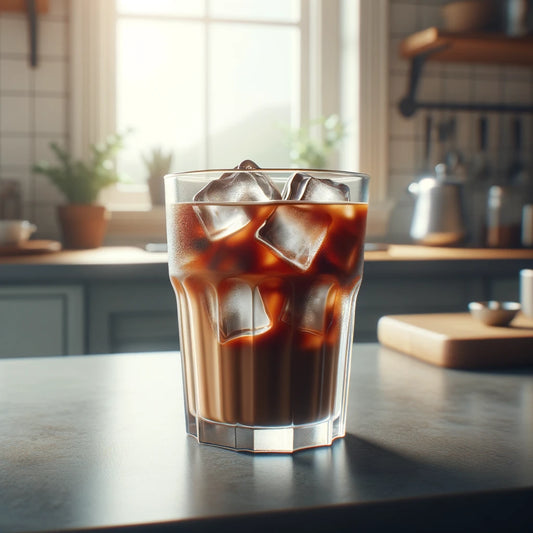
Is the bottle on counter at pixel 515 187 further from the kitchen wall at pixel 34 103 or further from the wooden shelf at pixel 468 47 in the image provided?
the kitchen wall at pixel 34 103

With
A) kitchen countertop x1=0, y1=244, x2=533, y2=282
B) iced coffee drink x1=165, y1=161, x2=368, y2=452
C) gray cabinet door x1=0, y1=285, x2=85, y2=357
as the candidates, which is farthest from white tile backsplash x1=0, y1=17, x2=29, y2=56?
iced coffee drink x1=165, y1=161, x2=368, y2=452

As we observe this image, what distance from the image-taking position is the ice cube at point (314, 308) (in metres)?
0.44

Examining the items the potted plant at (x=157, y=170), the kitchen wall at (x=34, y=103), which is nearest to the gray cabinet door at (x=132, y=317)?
the potted plant at (x=157, y=170)

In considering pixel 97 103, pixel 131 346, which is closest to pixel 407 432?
pixel 131 346

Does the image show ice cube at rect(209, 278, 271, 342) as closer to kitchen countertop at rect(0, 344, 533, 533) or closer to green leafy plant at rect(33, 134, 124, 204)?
kitchen countertop at rect(0, 344, 533, 533)

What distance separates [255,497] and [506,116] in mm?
2757

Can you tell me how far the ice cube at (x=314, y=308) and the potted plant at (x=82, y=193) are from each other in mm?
1784

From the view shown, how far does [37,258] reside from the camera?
1.77m

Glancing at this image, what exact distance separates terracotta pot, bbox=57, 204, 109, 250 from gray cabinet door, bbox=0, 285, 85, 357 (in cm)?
54

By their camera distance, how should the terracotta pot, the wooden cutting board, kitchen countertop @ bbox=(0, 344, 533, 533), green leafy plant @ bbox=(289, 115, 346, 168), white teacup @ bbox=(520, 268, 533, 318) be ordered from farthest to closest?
green leafy plant @ bbox=(289, 115, 346, 168), the terracotta pot, white teacup @ bbox=(520, 268, 533, 318), the wooden cutting board, kitchen countertop @ bbox=(0, 344, 533, 533)

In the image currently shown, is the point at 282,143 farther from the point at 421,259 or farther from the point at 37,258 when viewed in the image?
the point at 37,258

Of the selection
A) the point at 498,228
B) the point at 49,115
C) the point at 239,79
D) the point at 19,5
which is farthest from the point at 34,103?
the point at 498,228

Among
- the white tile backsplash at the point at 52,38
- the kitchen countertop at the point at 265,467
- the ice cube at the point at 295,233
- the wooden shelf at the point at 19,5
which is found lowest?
the kitchen countertop at the point at 265,467

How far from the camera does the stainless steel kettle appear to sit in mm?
2387
